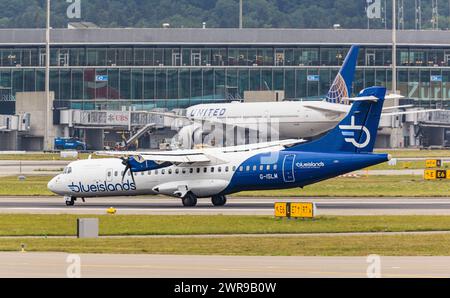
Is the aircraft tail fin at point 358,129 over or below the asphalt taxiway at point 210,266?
over

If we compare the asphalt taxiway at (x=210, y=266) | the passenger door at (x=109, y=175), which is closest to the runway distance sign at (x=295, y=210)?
the passenger door at (x=109, y=175)

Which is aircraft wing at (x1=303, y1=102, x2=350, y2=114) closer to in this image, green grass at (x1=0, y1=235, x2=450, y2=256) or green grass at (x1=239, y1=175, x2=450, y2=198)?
green grass at (x1=239, y1=175, x2=450, y2=198)

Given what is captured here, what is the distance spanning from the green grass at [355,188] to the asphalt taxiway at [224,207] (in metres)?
3.63

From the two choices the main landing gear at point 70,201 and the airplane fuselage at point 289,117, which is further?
the airplane fuselage at point 289,117

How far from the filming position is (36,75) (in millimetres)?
164250

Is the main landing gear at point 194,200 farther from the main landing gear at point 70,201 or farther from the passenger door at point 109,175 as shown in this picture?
the main landing gear at point 70,201

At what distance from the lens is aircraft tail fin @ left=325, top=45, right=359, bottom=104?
115825 millimetres

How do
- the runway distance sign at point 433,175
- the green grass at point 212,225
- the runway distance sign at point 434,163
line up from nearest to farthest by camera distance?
the green grass at point 212,225
the runway distance sign at point 433,175
the runway distance sign at point 434,163

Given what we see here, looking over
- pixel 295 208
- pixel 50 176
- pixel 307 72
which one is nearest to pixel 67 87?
pixel 307 72

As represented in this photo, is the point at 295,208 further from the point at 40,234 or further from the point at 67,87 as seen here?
the point at 67,87

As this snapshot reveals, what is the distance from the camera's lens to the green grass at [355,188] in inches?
2973

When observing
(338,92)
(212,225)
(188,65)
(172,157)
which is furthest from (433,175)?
(188,65)

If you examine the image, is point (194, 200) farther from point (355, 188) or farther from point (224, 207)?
point (355, 188)

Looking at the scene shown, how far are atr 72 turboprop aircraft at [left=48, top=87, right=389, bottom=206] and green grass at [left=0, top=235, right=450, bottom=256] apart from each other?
1606cm
